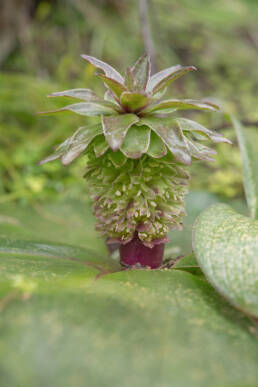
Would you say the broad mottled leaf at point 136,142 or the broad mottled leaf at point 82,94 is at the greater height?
the broad mottled leaf at point 82,94

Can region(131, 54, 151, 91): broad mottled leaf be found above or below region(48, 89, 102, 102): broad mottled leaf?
above

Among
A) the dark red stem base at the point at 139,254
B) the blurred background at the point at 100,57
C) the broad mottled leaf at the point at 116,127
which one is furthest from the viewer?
the blurred background at the point at 100,57

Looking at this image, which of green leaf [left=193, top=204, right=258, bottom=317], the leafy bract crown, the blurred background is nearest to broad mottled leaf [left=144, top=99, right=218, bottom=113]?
the leafy bract crown

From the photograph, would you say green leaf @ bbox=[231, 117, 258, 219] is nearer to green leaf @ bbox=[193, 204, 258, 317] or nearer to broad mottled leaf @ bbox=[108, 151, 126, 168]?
green leaf @ bbox=[193, 204, 258, 317]

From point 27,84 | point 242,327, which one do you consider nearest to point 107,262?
point 242,327

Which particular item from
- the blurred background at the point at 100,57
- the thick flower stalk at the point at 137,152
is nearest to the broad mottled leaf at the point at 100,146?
the thick flower stalk at the point at 137,152

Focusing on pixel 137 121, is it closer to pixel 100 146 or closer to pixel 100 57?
pixel 100 146

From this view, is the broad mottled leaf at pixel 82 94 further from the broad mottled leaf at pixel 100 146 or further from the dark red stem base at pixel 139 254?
the dark red stem base at pixel 139 254

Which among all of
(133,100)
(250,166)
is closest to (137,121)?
(133,100)
